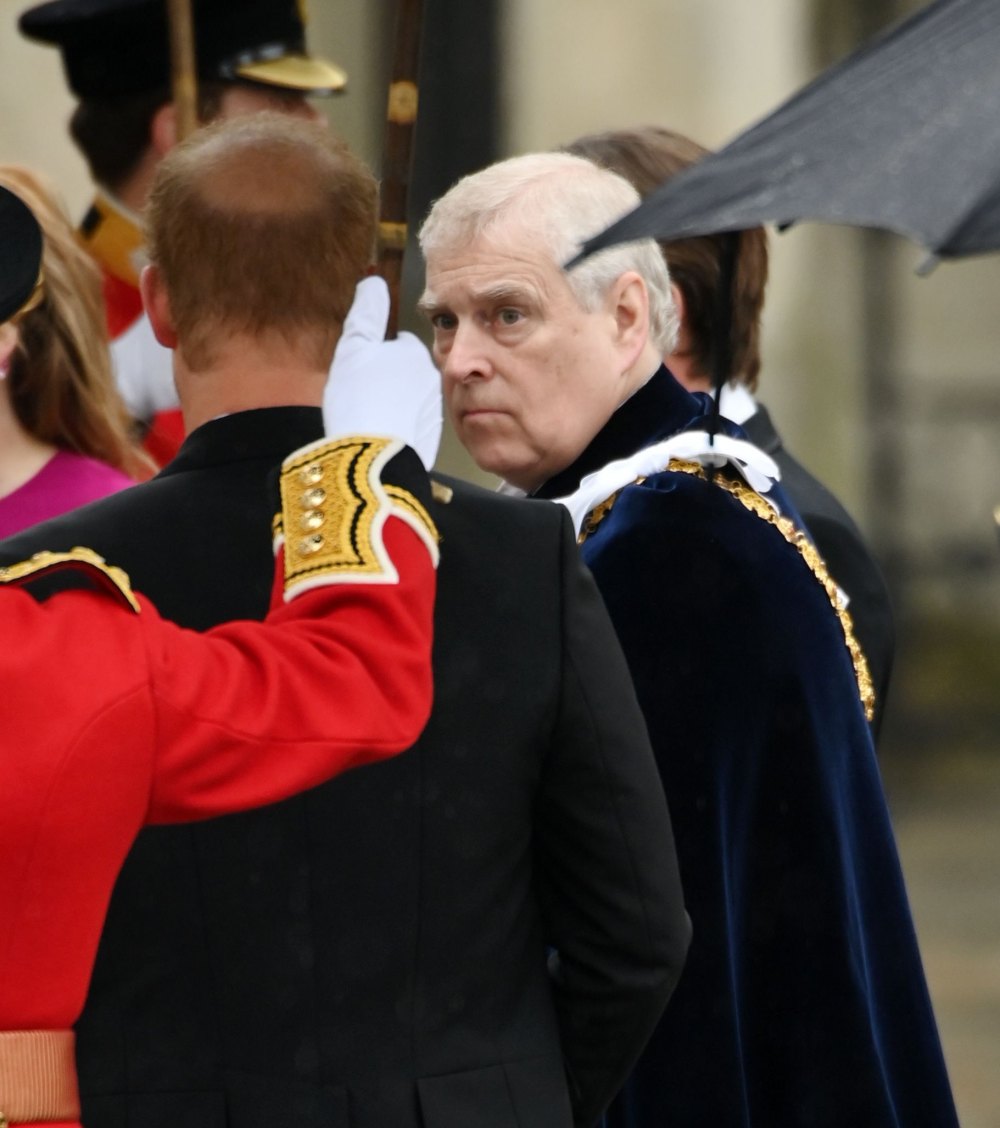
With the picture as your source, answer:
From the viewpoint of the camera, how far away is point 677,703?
3211mm

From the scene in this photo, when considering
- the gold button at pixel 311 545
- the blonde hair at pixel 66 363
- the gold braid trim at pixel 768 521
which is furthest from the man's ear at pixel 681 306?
the gold button at pixel 311 545

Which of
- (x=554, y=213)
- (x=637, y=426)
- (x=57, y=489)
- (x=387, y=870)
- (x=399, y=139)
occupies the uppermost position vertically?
(x=399, y=139)

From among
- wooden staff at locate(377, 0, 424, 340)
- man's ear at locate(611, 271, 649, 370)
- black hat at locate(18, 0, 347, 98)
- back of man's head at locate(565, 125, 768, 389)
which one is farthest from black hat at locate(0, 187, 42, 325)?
black hat at locate(18, 0, 347, 98)

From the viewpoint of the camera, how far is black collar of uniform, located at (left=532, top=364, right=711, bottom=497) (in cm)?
341

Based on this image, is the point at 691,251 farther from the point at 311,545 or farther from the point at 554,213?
the point at 311,545

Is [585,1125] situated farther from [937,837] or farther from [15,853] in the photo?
[937,837]

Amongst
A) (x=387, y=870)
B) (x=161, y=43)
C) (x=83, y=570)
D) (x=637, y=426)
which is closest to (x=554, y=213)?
(x=637, y=426)

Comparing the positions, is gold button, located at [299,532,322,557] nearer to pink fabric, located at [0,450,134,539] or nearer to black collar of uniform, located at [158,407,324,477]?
black collar of uniform, located at [158,407,324,477]

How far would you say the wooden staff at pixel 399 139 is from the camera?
272 cm

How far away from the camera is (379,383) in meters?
2.49

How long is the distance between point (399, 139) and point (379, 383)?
0.39 metres

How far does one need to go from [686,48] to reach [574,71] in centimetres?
52

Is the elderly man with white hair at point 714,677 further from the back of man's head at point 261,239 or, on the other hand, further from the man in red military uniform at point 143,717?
the man in red military uniform at point 143,717

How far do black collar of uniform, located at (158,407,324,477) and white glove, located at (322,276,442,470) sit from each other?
3 centimetres
